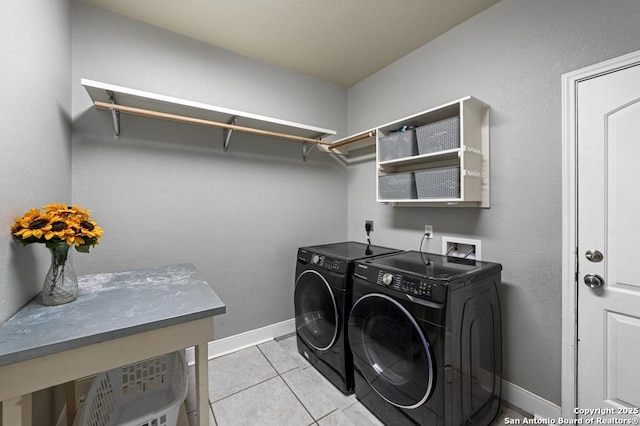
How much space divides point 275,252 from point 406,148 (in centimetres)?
147

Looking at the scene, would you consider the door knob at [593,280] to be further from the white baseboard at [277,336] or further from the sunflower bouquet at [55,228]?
the sunflower bouquet at [55,228]

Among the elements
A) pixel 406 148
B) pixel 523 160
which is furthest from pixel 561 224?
pixel 406 148

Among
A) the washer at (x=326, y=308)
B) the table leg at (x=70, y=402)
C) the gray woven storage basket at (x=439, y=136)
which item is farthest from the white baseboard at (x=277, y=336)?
the gray woven storage basket at (x=439, y=136)

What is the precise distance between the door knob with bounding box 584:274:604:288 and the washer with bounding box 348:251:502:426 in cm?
38

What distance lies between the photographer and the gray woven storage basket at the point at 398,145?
75.4 inches

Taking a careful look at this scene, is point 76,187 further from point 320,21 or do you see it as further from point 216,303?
point 320,21

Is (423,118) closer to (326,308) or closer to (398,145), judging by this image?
(398,145)

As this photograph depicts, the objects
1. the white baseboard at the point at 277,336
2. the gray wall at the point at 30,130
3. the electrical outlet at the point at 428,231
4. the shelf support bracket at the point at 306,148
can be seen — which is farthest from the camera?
the shelf support bracket at the point at 306,148

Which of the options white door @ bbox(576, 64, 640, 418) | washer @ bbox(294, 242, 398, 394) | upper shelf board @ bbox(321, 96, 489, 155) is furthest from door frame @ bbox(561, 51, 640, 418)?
washer @ bbox(294, 242, 398, 394)

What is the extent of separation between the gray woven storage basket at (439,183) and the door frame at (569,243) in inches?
20.7

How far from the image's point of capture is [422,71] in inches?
84.2

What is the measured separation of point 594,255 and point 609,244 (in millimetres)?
81

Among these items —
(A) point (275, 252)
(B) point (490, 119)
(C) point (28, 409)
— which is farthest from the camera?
(A) point (275, 252)

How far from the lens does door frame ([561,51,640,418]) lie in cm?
138
